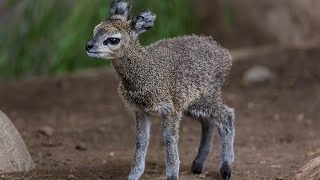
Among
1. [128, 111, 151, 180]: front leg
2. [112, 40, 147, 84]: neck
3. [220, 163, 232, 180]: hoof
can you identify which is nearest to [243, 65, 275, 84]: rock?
[220, 163, 232, 180]: hoof

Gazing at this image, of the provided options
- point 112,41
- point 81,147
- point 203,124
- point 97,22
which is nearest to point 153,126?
point 81,147

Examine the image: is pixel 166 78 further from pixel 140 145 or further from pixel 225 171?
pixel 225 171

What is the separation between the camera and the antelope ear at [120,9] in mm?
7012

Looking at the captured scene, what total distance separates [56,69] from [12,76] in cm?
120

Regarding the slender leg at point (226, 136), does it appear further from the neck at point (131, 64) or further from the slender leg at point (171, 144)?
the neck at point (131, 64)

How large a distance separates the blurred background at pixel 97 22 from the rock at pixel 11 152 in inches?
105

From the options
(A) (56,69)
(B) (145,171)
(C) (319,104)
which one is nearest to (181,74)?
(B) (145,171)

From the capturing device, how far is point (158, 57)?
7090 millimetres

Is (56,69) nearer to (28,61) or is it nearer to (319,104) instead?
(28,61)

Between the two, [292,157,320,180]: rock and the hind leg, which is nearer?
[292,157,320,180]: rock

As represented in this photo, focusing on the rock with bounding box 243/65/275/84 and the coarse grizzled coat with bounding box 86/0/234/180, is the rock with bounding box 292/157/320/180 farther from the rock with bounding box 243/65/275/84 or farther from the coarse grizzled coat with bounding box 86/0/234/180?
the rock with bounding box 243/65/275/84

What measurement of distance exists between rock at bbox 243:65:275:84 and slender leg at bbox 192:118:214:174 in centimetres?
341

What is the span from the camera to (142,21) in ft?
22.6

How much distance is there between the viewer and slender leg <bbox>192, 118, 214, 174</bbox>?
7676 mm
